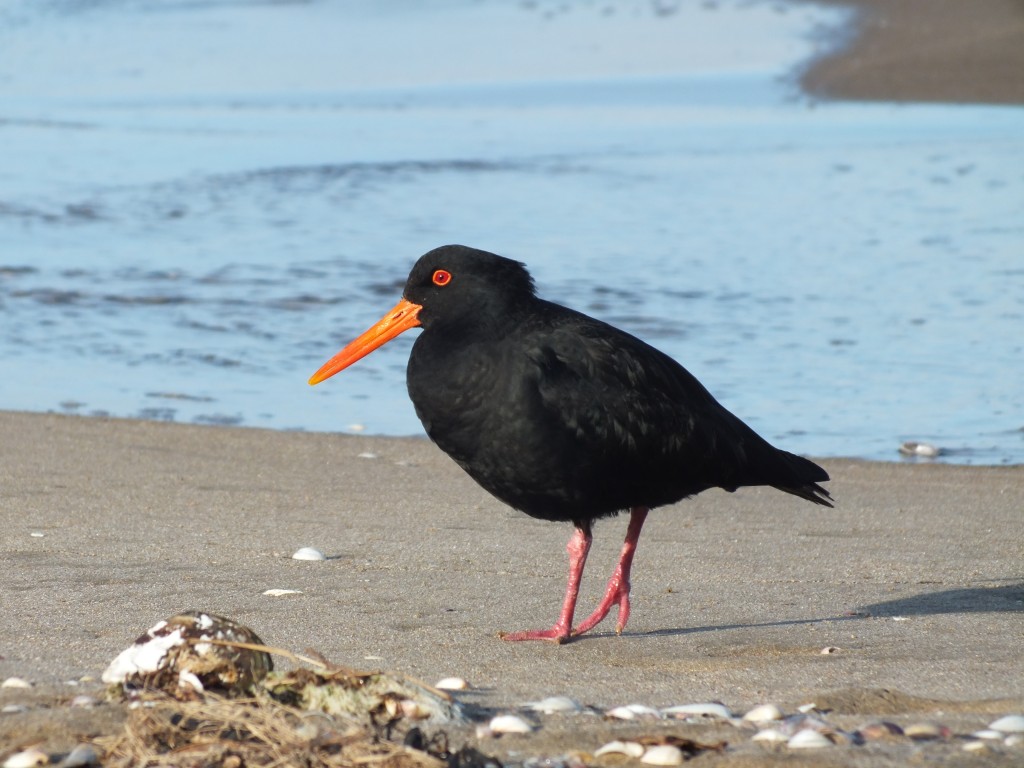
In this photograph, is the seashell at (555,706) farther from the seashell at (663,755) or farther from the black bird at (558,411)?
the black bird at (558,411)

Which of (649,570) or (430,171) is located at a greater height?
(430,171)

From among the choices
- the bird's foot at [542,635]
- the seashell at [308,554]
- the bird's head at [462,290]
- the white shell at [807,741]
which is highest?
the bird's head at [462,290]

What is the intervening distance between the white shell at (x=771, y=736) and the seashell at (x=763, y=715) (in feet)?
0.42

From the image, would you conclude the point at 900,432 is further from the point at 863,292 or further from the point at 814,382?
the point at 863,292

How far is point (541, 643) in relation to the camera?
4.46 m

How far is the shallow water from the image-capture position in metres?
8.66

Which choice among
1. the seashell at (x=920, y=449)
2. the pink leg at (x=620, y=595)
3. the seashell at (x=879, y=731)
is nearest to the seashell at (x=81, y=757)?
the seashell at (x=879, y=731)

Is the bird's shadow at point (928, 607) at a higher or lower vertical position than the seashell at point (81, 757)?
lower

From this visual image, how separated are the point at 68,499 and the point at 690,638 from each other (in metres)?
2.72

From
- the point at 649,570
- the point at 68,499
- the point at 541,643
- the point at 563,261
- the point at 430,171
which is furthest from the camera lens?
the point at 430,171

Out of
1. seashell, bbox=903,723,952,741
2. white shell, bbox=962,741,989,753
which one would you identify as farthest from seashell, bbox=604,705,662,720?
white shell, bbox=962,741,989,753

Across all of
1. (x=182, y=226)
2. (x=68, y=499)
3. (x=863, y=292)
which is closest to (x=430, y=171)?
(x=182, y=226)

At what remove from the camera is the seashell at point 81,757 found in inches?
115

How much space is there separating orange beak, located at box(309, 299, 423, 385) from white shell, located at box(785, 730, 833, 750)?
218 cm
